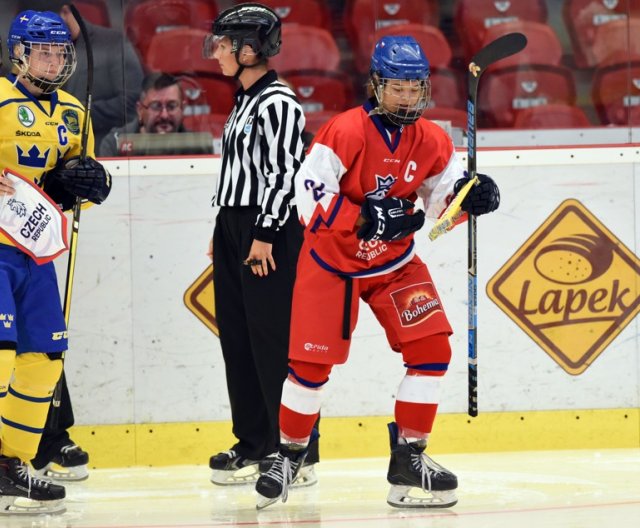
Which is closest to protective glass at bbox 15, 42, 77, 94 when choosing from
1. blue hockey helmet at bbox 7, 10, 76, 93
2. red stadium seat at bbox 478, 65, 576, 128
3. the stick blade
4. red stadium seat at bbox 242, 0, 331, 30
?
blue hockey helmet at bbox 7, 10, 76, 93

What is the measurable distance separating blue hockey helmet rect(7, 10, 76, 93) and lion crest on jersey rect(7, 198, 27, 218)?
360 millimetres

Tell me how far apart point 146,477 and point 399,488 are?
3.40 ft

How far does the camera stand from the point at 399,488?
3574 mm

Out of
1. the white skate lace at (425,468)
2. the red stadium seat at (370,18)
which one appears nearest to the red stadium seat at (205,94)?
the red stadium seat at (370,18)

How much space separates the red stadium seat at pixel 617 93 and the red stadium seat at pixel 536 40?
18 centimetres

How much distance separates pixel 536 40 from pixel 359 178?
156cm

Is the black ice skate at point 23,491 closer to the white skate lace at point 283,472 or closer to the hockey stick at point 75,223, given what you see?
the hockey stick at point 75,223

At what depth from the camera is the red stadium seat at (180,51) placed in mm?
4570

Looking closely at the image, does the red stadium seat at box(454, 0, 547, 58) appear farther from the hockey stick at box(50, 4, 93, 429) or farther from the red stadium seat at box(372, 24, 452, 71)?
the hockey stick at box(50, 4, 93, 429)

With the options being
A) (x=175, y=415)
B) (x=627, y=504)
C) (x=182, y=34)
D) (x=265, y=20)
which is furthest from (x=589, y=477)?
(x=182, y=34)

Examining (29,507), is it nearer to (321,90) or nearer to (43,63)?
(43,63)

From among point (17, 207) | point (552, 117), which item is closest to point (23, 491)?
point (17, 207)

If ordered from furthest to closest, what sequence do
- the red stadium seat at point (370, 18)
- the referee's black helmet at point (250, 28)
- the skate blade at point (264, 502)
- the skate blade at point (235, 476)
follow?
the red stadium seat at point (370, 18) → the skate blade at point (235, 476) → the referee's black helmet at point (250, 28) → the skate blade at point (264, 502)

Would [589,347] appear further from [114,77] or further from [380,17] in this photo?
[114,77]
